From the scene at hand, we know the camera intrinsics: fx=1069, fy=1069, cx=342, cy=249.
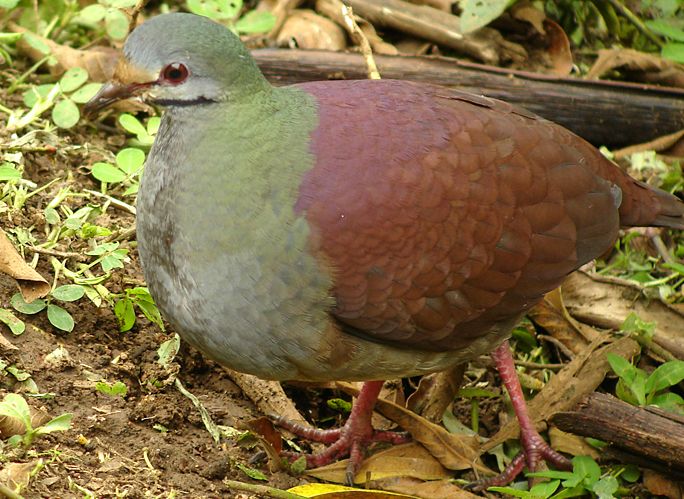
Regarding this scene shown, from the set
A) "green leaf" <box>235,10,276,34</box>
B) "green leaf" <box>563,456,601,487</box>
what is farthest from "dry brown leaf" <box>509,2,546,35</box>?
"green leaf" <box>563,456,601,487</box>

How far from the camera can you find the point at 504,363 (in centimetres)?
439

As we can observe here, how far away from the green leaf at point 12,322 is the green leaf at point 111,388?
0.35 meters

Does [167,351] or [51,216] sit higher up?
[51,216]

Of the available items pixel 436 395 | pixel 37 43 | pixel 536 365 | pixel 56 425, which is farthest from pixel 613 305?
pixel 37 43

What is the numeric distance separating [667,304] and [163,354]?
2361mm

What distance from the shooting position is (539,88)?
5.44 meters

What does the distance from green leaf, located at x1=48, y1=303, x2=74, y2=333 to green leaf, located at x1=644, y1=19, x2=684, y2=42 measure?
3521 mm

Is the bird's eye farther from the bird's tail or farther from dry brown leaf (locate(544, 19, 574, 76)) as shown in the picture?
dry brown leaf (locate(544, 19, 574, 76))

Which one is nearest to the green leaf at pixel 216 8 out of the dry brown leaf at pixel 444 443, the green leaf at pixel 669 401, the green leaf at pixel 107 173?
the green leaf at pixel 107 173

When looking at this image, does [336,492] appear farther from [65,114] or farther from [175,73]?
[65,114]

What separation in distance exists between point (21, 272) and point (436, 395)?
5.81 ft

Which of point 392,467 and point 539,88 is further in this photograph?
point 539,88

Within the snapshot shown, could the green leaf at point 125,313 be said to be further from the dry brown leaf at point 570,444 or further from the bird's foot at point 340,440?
the dry brown leaf at point 570,444

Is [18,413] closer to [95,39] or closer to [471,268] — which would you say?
[471,268]
